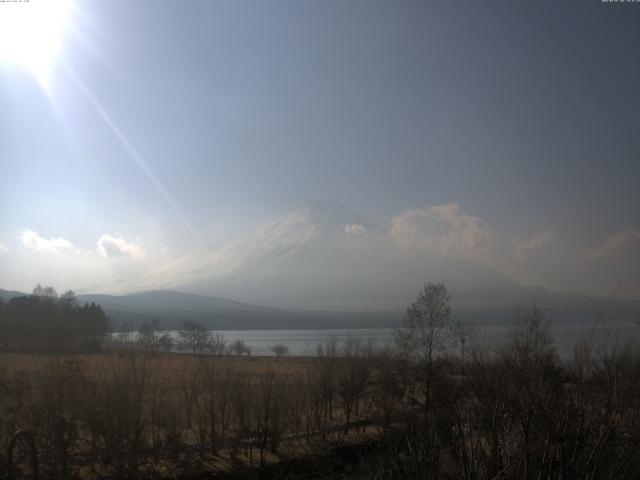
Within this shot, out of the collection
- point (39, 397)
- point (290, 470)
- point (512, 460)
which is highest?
point (512, 460)

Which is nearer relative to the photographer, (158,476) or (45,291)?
(158,476)

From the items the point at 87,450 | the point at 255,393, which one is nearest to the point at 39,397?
the point at 87,450

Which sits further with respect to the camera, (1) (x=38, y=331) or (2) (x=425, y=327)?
(2) (x=425, y=327)

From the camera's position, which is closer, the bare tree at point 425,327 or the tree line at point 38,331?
the tree line at point 38,331

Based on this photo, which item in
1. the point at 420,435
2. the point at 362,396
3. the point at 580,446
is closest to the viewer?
the point at 580,446

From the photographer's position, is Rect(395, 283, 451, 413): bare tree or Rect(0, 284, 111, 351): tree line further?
Rect(395, 283, 451, 413): bare tree

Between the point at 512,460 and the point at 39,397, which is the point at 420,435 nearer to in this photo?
the point at 512,460

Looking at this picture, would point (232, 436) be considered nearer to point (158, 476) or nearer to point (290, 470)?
point (290, 470)

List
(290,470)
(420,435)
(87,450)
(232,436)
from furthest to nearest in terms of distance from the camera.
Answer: (232,436), (290,470), (87,450), (420,435)

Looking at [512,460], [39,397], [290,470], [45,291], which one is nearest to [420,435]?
[512,460]

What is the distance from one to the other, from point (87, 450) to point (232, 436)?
6.39m

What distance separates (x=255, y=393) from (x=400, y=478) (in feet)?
45.8

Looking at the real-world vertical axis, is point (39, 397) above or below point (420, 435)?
below

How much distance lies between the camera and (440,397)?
2427 cm
